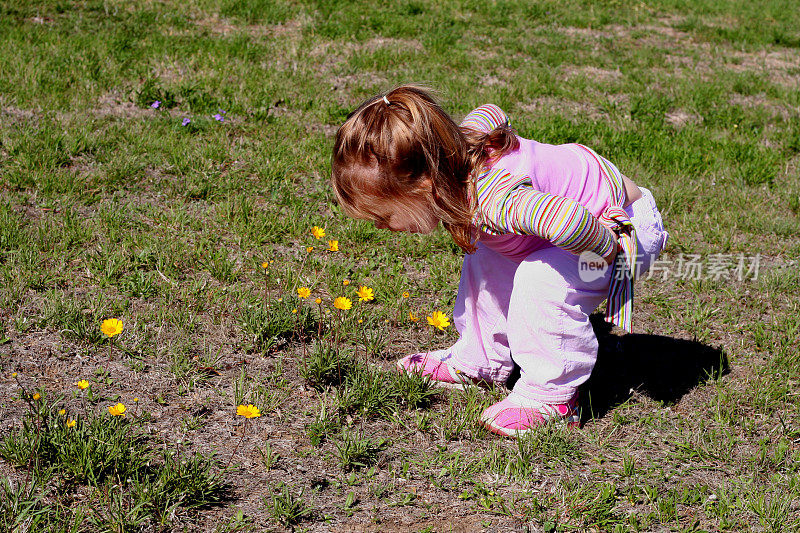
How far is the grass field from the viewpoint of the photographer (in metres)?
2.63

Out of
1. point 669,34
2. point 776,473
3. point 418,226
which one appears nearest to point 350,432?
point 418,226

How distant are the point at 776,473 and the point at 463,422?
3.96 ft

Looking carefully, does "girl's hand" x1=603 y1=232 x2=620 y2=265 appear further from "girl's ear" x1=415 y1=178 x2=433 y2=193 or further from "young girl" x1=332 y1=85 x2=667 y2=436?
→ "girl's ear" x1=415 y1=178 x2=433 y2=193

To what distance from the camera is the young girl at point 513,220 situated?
2609 mm

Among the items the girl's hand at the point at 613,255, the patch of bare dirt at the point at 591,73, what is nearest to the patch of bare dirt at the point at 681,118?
the patch of bare dirt at the point at 591,73

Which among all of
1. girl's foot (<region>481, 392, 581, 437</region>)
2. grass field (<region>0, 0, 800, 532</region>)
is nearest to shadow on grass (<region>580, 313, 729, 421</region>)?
grass field (<region>0, 0, 800, 532</region>)

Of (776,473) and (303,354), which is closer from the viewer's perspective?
(776,473)

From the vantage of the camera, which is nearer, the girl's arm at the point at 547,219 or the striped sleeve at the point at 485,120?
the girl's arm at the point at 547,219

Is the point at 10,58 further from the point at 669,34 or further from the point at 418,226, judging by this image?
the point at 669,34

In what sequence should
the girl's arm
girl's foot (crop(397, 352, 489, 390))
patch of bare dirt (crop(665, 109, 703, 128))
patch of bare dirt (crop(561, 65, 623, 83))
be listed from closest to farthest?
the girl's arm < girl's foot (crop(397, 352, 489, 390)) < patch of bare dirt (crop(665, 109, 703, 128)) < patch of bare dirt (crop(561, 65, 623, 83))

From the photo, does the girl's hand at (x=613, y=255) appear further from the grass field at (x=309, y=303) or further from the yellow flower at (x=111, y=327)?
the yellow flower at (x=111, y=327)

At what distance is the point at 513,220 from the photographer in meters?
2.60

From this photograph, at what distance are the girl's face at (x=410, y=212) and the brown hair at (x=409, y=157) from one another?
0.02 m

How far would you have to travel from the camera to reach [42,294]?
11.8 feet
